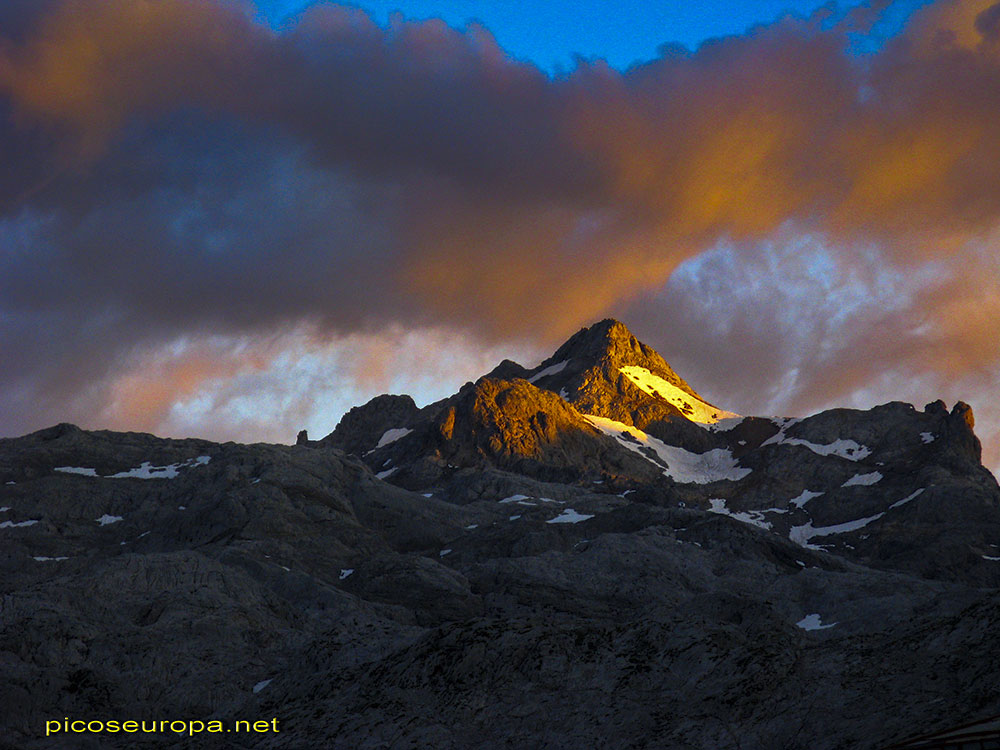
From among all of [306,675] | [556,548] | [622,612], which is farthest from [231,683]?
[556,548]

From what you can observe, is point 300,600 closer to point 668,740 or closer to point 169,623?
point 169,623

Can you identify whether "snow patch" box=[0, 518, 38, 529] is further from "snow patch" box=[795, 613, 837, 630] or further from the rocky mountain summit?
"snow patch" box=[795, 613, 837, 630]

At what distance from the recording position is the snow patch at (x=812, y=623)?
14961 cm

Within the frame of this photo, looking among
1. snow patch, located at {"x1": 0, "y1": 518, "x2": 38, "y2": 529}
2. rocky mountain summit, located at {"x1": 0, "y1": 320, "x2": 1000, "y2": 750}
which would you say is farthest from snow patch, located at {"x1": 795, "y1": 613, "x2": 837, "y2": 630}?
snow patch, located at {"x1": 0, "y1": 518, "x2": 38, "y2": 529}

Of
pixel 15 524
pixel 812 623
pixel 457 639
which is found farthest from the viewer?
pixel 15 524

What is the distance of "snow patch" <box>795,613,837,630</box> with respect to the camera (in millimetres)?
149613

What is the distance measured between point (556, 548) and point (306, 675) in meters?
91.0

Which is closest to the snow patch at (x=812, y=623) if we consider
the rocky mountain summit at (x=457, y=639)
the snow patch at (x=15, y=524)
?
the rocky mountain summit at (x=457, y=639)

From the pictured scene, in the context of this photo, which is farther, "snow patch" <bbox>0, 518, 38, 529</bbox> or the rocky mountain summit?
"snow patch" <bbox>0, 518, 38, 529</bbox>

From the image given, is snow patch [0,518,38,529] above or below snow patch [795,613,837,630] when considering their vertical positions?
above

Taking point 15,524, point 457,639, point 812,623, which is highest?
point 15,524

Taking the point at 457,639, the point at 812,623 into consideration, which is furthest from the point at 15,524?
the point at 812,623

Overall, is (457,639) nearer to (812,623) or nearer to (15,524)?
(812,623)

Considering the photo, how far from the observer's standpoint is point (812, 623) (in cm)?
15212
